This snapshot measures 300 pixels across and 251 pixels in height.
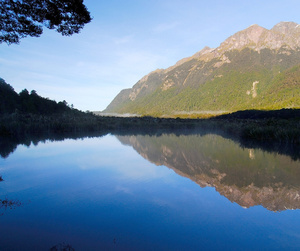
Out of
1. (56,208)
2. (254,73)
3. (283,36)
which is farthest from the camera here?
(283,36)

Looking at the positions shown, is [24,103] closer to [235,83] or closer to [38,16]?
[38,16]

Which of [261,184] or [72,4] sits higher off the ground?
[72,4]

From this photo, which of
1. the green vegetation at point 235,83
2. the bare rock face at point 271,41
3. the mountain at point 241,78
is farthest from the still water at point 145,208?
the bare rock face at point 271,41

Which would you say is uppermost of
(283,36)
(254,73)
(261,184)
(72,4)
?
(283,36)

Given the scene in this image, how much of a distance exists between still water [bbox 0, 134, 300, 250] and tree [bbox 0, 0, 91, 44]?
464 cm

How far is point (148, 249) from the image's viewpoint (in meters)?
2.74

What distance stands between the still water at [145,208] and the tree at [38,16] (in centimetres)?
464

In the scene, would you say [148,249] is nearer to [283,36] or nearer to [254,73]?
[254,73]

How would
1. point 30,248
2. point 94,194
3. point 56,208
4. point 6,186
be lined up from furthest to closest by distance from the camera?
point 6,186 < point 94,194 < point 56,208 < point 30,248

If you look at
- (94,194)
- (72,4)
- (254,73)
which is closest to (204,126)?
(72,4)

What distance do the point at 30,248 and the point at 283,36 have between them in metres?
232

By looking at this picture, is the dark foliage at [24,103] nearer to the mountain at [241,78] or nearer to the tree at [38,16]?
the tree at [38,16]

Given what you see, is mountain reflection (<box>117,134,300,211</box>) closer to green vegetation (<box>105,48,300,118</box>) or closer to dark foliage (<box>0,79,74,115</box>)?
dark foliage (<box>0,79,74,115</box>)

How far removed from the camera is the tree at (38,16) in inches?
284
